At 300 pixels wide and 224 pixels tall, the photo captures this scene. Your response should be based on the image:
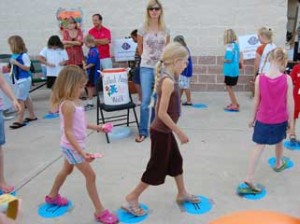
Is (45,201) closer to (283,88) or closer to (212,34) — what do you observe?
(283,88)

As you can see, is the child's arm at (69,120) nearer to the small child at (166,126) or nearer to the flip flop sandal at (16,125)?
the small child at (166,126)

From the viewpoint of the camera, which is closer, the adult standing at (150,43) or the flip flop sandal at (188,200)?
the flip flop sandal at (188,200)

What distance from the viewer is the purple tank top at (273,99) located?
3506 mm

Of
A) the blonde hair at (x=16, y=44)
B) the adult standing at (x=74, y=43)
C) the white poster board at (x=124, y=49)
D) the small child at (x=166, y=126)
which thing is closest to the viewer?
the small child at (x=166, y=126)

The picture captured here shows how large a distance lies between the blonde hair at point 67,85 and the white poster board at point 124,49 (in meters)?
5.26

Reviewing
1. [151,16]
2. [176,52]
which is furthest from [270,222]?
[151,16]

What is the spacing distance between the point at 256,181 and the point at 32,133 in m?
3.44

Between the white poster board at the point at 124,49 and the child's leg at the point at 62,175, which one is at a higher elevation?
the white poster board at the point at 124,49

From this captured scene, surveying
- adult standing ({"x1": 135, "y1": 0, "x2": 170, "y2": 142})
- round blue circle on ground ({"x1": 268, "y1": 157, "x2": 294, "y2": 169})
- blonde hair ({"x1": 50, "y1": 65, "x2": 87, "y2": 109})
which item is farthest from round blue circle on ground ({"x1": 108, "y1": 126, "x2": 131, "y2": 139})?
blonde hair ({"x1": 50, "y1": 65, "x2": 87, "y2": 109})

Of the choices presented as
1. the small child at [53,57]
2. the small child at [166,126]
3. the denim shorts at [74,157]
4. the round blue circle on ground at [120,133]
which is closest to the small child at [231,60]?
the round blue circle on ground at [120,133]

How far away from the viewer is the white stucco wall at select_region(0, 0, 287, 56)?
7.65 meters

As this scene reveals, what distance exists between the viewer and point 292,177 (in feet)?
12.7

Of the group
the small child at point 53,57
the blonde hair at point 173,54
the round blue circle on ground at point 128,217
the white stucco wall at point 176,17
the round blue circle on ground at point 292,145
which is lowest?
the round blue circle on ground at point 128,217

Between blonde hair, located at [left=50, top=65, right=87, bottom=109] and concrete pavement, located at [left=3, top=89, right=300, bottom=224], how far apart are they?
0.99 meters
